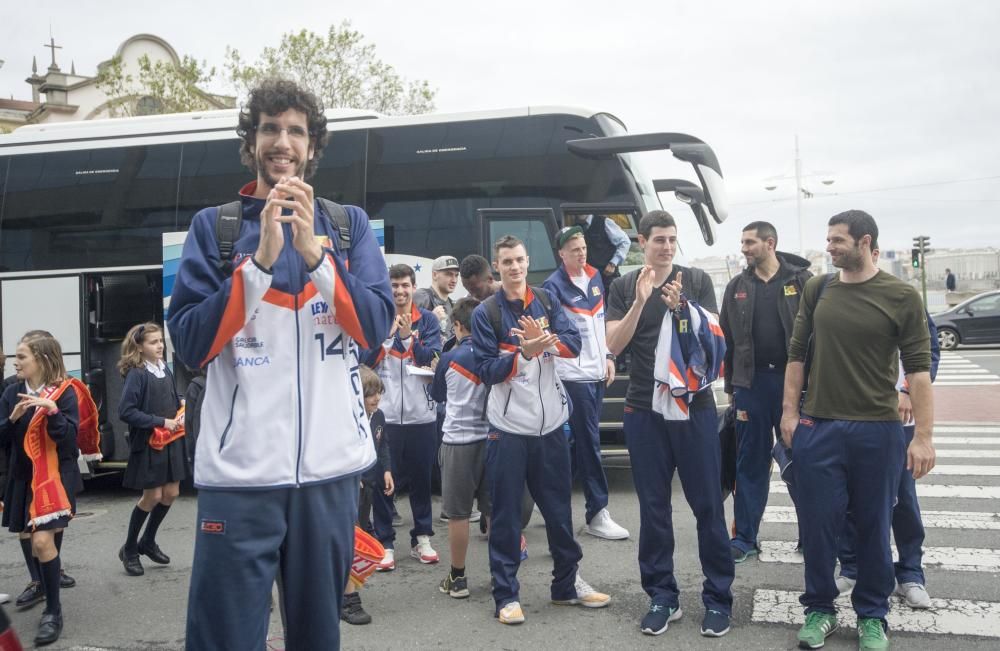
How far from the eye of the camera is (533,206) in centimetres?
898

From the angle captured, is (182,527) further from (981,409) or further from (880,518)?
(981,409)

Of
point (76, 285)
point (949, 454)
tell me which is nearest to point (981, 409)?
point (949, 454)

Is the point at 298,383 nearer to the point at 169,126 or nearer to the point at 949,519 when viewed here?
the point at 949,519

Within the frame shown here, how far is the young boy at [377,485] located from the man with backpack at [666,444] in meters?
1.58

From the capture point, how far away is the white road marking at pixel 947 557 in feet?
18.4

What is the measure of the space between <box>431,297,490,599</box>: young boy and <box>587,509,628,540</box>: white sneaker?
1.35m

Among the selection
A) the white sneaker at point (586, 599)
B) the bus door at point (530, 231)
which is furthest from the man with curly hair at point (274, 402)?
the bus door at point (530, 231)

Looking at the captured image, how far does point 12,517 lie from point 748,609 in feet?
14.4

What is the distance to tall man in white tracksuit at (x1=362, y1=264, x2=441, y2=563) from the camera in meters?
6.31

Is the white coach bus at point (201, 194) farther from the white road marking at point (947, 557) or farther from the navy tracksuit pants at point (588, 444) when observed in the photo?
the white road marking at point (947, 557)

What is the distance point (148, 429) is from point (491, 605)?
285 cm

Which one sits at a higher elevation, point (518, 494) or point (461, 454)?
point (461, 454)

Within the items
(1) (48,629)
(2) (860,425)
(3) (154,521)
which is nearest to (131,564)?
(3) (154,521)

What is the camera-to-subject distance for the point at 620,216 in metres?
8.73
